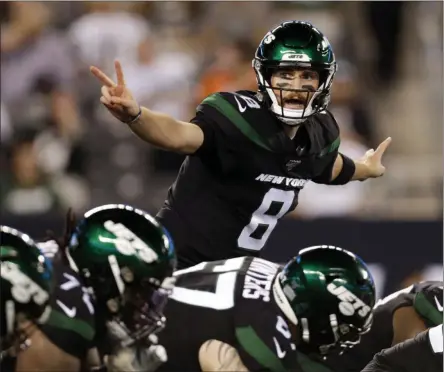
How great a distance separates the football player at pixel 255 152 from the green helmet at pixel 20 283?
78 centimetres

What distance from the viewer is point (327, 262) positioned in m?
3.38

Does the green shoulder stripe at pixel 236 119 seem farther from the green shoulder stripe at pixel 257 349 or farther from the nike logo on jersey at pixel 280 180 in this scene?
the green shoulder stripe at pixel 257 349

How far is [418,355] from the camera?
11.2ft

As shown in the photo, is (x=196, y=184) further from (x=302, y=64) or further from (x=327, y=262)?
(x=327, y=262)

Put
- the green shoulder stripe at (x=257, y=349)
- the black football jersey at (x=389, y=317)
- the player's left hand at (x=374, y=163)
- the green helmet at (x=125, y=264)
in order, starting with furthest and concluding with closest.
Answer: the player's left hand at (x=374, y=163), the black football jersey at (x=389, y=317), the green shoulder stripe at (x=257, y=349), the green helmet at (x=125, y=264)

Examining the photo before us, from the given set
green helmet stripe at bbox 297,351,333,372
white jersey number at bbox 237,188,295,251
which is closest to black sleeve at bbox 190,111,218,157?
white jersey number at bbox 237,188,295,251

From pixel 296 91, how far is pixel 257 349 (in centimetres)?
98

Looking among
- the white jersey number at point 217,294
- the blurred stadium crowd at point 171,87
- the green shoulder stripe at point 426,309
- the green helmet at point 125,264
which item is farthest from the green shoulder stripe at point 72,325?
the blurred stadium crowd at point 171,87

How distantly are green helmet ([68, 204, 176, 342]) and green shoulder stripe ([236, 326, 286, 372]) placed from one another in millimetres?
262

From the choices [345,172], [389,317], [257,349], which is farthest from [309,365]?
[345,172]

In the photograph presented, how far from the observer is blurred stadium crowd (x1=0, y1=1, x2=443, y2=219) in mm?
7051

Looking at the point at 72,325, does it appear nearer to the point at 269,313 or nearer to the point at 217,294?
the point at 217,294

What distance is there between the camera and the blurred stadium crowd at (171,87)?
705cm

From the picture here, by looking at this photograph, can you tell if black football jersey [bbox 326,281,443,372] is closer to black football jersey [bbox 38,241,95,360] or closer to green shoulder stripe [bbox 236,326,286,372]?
green shoulder stripe [bbox 236,326,286,372]
